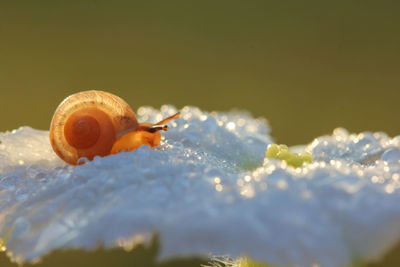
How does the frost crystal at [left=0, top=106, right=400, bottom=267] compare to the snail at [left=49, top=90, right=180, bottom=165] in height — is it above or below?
below

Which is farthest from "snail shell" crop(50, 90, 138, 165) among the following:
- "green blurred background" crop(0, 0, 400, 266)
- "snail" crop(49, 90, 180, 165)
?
"green blurred background" crop(0, 0, 400, 266)

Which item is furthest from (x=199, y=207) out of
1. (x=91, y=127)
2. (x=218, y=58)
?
(x=218, y=58)

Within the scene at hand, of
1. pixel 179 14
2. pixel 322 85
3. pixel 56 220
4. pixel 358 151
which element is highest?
pixel 179 14

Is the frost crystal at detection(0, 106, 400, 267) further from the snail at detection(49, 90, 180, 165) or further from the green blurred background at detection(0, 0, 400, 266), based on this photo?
the green blurred background at detection(0, 0, 400, 266)

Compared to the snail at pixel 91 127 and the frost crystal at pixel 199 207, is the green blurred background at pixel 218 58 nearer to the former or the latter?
the snail at pixel 91 127

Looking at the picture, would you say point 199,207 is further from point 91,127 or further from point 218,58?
point 218,58

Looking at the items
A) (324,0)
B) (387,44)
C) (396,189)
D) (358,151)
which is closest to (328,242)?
(396,189)

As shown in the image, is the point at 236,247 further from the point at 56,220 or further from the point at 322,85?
the point at 322,85
